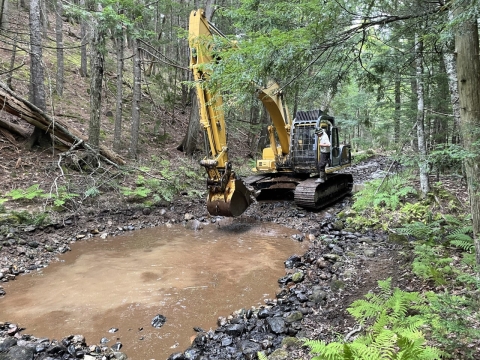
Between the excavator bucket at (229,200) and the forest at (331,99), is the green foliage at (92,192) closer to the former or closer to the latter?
the forest at (331,99)

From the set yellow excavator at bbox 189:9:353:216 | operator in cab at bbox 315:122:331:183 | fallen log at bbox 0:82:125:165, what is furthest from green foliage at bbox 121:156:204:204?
operator in cab at bbox 315:122:331:183

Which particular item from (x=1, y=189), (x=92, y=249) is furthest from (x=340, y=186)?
(x=1, y=189)

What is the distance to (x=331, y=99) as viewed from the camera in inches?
332

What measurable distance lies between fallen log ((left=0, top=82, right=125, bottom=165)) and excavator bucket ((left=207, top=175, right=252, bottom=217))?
13.2 feet

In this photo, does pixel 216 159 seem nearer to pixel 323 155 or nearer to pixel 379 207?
pixel 323 155

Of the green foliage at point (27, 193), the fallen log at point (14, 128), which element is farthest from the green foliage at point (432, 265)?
the fallen log at point (14, 128)

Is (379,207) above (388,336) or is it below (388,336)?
above

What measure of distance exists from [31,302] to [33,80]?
7227 mm

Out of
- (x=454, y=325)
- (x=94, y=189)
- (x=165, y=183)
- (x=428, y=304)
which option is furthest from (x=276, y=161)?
(x=454, y=325)

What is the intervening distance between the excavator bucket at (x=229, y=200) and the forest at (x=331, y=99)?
125cm

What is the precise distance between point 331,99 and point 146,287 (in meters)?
6.12

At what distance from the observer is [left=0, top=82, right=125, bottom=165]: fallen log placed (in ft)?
28.9

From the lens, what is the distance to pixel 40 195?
775 cm

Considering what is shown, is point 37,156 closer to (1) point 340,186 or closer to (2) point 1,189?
(2) point 1,189
